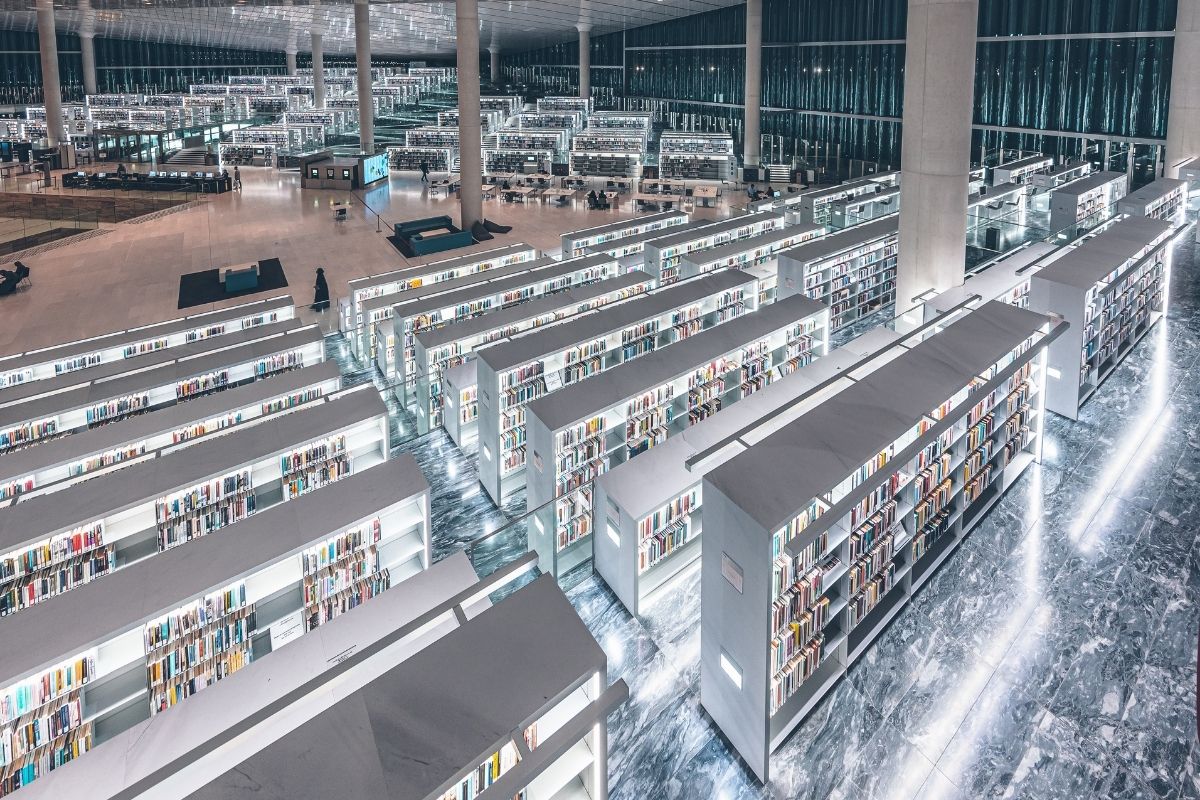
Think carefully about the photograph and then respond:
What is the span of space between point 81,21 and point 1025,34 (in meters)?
43.8

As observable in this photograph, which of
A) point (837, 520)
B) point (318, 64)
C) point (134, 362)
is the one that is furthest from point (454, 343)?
point (318, 64)

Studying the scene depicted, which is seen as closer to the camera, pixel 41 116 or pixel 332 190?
pixel 332 190

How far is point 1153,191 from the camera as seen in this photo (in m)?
15.5

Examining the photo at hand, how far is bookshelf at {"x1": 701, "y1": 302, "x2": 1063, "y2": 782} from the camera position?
15.6 ft

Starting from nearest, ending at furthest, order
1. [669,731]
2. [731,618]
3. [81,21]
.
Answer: [731,618] → [669,731] → [81,21]

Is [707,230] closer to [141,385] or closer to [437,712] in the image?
[141,385]

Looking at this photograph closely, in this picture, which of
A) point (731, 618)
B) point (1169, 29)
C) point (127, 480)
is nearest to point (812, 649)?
point (731, 618)

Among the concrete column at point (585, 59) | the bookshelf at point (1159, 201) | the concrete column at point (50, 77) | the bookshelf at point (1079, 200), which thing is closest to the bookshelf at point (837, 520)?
the bookshelf at point (1159, 201)

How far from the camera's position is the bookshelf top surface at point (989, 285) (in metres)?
9.81

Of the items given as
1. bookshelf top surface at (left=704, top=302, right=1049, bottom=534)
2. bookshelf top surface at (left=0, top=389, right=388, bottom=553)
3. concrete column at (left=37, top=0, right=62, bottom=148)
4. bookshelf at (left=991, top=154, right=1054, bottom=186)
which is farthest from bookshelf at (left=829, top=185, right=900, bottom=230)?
concrete column at (left=37, top=0, right=62, bottom=148)

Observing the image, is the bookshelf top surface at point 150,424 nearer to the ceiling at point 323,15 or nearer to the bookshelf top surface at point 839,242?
the bookshelf top surface at point 839,242

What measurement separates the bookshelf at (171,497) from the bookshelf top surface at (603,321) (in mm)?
1620

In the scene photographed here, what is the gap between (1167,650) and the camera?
554 centimetres

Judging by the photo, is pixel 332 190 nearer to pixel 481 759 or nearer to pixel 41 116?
pixel 41 116
